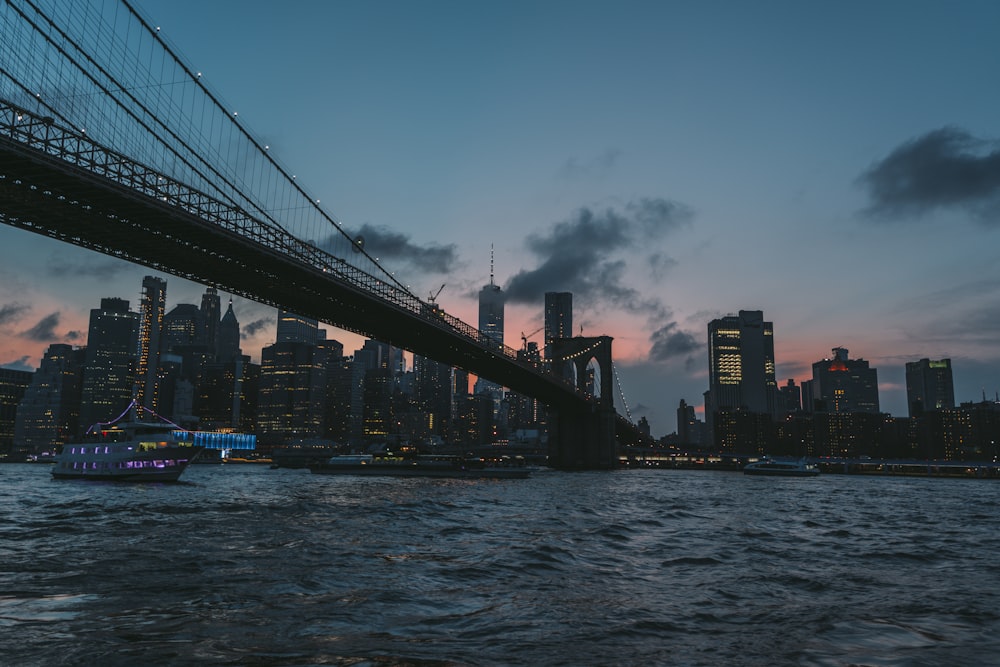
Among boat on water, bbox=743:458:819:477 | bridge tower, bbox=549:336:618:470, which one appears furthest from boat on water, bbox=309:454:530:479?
boat on water, bbox=743:458:819:477

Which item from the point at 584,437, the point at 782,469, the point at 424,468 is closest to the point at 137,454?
the point at 424,468

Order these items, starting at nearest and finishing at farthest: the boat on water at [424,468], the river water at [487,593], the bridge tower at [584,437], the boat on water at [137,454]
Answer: the river water at [487,593] < the boat on water at [137,454] < the boat on water at [424,468] < the bridge tower at [584,437]

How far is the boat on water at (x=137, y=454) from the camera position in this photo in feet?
188

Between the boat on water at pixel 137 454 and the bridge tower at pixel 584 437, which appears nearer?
the boat on water at pixel 137 454

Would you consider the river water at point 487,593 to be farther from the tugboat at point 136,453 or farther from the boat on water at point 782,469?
the boat on water at point 782,469

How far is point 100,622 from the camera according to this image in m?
10.1

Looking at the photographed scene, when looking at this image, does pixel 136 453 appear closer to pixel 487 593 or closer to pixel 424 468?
pixel 424 468

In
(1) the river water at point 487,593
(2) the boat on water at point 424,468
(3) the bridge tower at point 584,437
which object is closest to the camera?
(1) the river water at point 487,593

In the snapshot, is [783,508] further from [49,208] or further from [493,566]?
[49,208]

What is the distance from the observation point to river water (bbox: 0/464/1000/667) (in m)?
9.02

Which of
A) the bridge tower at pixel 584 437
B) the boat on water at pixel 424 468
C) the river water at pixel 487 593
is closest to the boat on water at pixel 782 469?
the bridge tower at pixel 584 437

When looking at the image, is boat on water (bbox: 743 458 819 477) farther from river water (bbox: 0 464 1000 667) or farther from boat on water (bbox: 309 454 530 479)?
river water (bbox: 0 464 1000 667)

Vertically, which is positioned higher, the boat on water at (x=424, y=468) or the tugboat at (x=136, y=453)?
the tugboat at (x=136, y=453)

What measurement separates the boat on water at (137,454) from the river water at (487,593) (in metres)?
31.4
